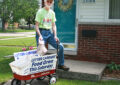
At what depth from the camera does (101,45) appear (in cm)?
681

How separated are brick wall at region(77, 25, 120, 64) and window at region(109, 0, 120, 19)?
43 centimetres

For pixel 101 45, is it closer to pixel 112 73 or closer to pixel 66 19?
pixel 112 73

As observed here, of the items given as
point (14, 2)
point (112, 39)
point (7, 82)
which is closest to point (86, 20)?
point (112, 39)

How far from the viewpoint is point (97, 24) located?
6812 mm

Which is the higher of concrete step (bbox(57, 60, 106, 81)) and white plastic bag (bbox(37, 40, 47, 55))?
white plastic bag (bbox(37, 40, 47, 55))

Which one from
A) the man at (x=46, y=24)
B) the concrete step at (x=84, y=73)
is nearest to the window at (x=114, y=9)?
the concrete step at (x=84, y=73)

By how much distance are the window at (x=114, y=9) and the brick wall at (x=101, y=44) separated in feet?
1.41

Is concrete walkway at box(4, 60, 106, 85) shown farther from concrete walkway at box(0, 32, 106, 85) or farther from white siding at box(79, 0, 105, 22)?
white siding at box(79, 0, 105, 22)

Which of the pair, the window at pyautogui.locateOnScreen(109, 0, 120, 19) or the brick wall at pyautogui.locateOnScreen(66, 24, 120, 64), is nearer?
the brick wall at pyautogui.locateOnScreen(66, 24, 120, 64)

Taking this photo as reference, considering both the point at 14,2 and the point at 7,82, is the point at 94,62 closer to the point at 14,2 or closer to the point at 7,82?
the point at 7,82

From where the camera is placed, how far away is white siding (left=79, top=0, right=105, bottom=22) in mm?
6820

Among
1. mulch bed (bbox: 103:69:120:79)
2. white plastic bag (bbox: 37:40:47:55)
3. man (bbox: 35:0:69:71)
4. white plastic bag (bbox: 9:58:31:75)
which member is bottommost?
mulch bed (bbox: 103:69:120:79)

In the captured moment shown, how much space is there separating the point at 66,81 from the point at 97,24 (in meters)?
2.45

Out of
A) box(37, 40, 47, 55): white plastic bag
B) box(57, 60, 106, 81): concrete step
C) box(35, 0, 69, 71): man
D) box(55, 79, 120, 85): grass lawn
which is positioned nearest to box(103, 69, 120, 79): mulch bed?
box(57, 60, 106, 81): concrete step
